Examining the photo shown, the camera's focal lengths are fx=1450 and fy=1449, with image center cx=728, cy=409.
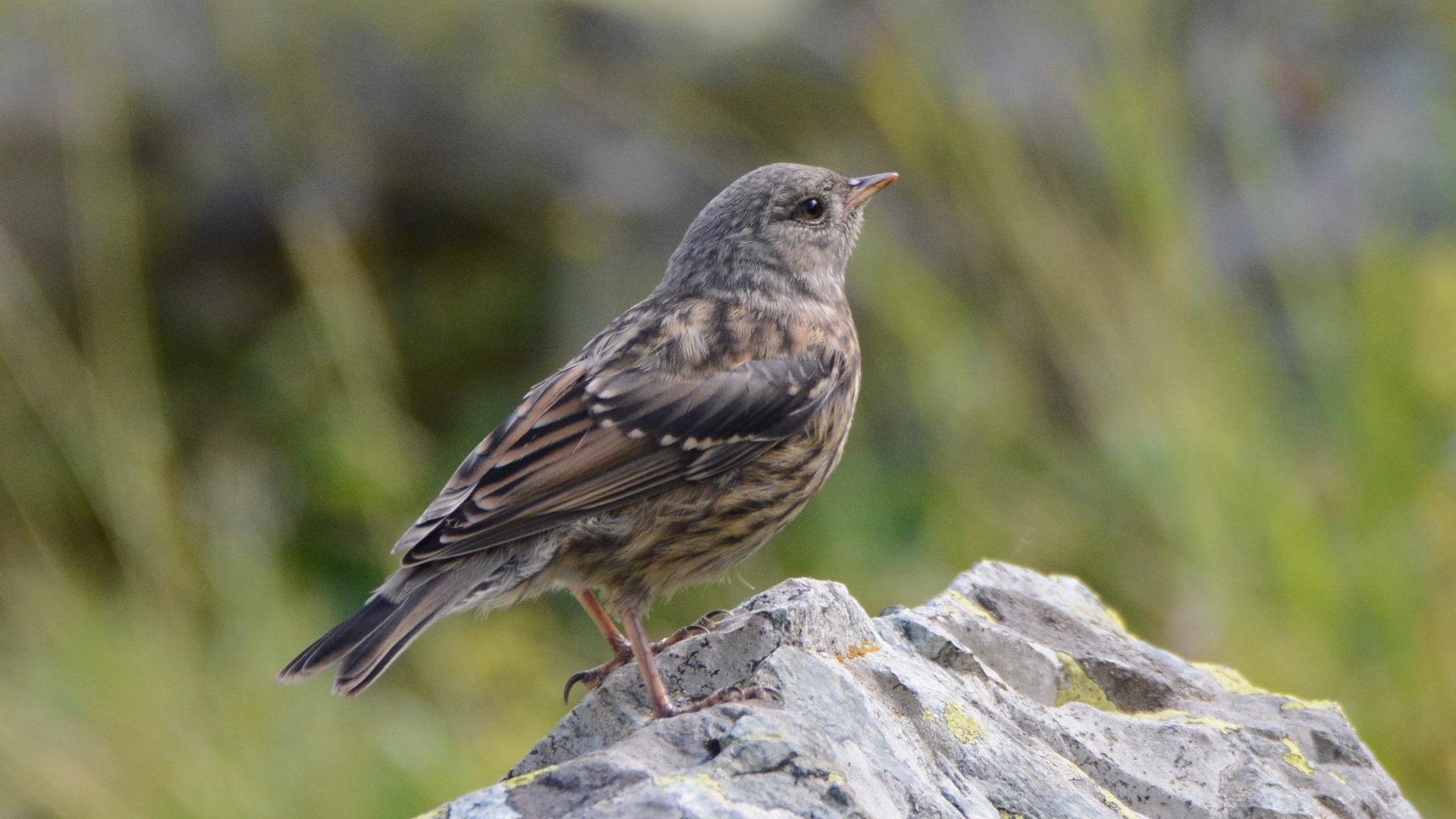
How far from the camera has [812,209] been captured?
4391mm

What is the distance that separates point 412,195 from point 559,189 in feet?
2.64

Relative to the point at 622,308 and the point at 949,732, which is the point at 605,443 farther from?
the point at 622,308

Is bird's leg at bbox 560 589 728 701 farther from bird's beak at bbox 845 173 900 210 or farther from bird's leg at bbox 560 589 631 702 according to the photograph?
bird's beak at bbox 845 173 900 210

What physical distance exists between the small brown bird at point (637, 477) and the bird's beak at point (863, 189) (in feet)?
1.62

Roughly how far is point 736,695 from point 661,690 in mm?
325

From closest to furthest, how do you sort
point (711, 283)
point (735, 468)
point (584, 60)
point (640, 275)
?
point (735, 468) → point (711, 283) → point (640, 275) → point (584, 60)

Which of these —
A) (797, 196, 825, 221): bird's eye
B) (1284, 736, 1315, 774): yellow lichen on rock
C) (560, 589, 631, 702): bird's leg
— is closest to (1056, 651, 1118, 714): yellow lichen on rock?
(1284, 736, 1315, 774): yellow lichen on rock

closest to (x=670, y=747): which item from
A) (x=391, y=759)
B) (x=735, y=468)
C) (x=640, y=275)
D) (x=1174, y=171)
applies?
(x=735, y=468)

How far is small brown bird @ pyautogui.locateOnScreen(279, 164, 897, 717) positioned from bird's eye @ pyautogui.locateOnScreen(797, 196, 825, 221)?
0.36 metres

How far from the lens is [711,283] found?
420 cm

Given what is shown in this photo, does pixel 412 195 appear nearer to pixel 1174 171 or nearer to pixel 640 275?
pixel 640 275

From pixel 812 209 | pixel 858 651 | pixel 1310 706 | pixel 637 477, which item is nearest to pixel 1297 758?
pixel 1310 706

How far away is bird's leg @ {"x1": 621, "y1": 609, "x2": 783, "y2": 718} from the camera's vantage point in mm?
2543

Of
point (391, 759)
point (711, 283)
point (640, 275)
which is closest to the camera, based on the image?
point (711, 283)
